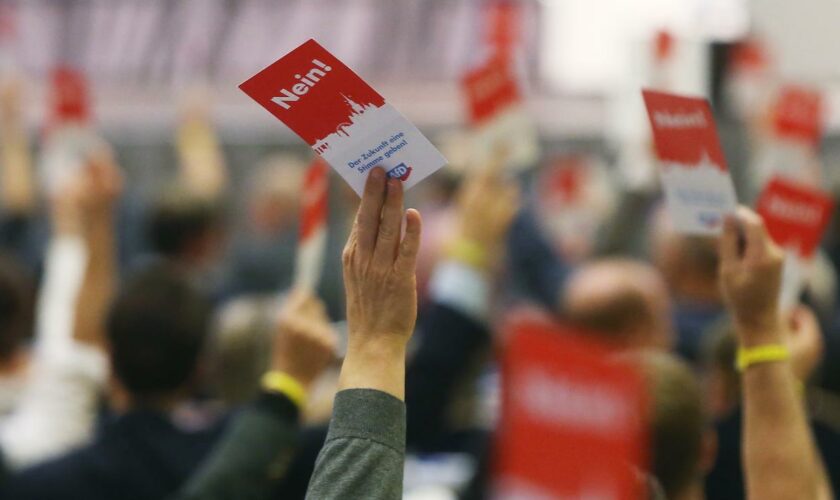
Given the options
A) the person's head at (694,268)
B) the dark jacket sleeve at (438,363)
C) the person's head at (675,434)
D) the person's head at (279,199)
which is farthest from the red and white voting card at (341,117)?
the person's head at (279,199)

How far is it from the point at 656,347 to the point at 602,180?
14.5 feet

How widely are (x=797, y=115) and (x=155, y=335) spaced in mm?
1724

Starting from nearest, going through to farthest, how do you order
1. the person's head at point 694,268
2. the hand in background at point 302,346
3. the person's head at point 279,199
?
the hand in background at point 302,346 → the person's head at point 694,268 → the person's head at point 279,199

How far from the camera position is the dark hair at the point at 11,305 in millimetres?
2396

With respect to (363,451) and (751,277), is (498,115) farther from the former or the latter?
(363,451)

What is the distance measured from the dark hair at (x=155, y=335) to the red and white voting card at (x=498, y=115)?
0.84 metres

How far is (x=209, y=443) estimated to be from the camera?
6.64ft

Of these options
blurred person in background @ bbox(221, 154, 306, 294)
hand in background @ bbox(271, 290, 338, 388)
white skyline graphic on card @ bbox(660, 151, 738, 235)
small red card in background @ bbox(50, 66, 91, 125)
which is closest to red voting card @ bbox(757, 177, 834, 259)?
white skyline graphic on card @ bbox(660, 151, 738, 235)

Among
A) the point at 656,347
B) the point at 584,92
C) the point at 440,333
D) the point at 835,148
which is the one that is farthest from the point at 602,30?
the point at 440,333

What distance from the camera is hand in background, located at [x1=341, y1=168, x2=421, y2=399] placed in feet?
4.09

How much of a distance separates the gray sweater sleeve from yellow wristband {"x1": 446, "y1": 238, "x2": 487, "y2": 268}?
1.11 metres

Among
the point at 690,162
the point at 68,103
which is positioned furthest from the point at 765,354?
the point at 68,103

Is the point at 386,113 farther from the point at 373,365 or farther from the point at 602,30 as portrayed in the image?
the point at 602,30

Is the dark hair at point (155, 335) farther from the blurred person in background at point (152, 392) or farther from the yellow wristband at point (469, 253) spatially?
the yellow wristband at point (469, 253)
